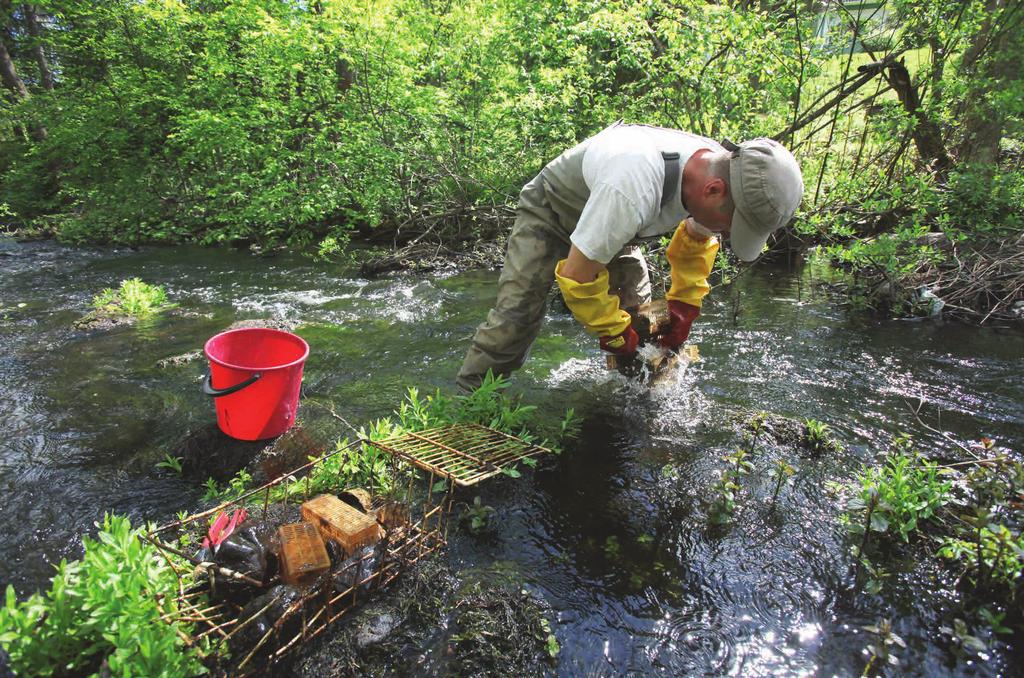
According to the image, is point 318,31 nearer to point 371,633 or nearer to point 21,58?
point 371,633

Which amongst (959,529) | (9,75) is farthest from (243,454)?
(9,75)

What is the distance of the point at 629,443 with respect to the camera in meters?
3.14

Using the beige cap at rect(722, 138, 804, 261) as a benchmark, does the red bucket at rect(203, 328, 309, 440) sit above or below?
below

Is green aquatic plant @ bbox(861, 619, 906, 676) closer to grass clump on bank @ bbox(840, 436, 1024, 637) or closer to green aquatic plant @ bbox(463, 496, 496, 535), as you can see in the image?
grass clump on bank @ bbox(840, 436, 1024, 637)

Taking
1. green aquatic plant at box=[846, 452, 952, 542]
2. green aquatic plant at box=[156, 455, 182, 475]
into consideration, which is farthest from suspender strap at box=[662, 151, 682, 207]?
green aquatic plant at box=[156, 455, 182, 475]

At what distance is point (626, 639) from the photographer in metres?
1.90

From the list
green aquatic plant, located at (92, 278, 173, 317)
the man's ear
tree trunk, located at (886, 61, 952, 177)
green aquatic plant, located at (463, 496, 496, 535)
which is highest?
tree trunk, located at (886, 61, 952, 177)

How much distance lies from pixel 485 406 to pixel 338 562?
50.0 inches

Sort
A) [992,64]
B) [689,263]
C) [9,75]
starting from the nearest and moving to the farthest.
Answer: [689,263] < [992,64] < [9,75]

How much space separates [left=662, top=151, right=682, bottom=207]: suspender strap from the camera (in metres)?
2.50

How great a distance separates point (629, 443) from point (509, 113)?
542 cm

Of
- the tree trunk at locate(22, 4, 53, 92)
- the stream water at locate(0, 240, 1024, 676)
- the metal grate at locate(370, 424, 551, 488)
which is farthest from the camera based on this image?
the tree trunk at locate(22, 4, 53, 92)

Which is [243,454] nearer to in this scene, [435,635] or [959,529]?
[435,635]

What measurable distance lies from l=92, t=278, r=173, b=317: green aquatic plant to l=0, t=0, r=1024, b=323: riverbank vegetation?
2.03 metres
